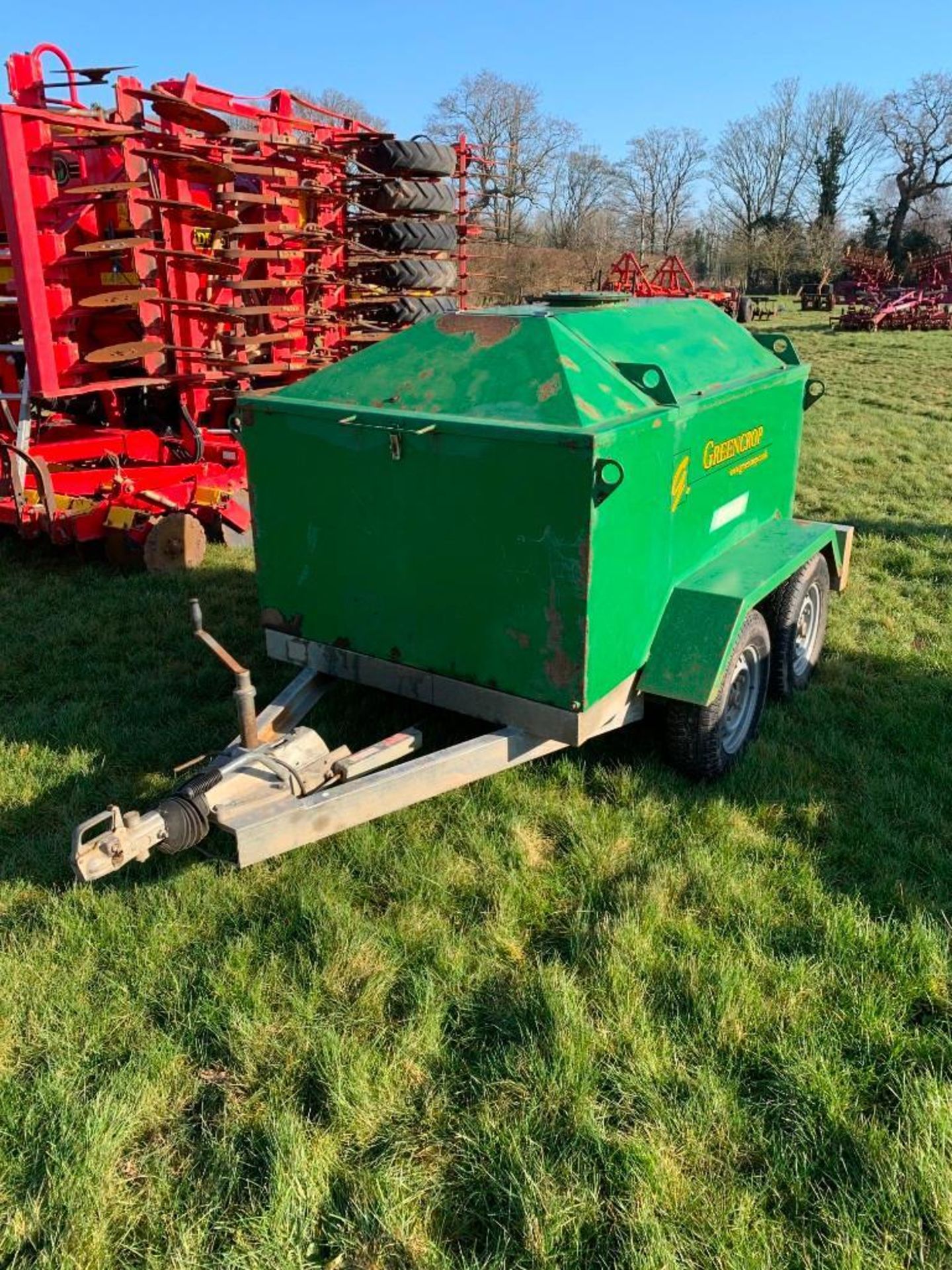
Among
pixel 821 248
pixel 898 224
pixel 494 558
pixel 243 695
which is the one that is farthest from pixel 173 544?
pixel 898 224

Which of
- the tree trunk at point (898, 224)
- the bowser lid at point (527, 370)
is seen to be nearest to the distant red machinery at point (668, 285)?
the bowser lid at point (527, 370)

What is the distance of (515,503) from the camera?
2.75m

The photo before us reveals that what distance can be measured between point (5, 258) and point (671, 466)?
5.10m

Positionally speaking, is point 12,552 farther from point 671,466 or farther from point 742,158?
point 742,158

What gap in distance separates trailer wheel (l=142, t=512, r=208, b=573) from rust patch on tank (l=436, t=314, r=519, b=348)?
2701 millimetres

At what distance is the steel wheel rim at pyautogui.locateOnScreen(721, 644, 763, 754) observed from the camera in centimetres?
360

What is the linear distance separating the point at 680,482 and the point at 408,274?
663 centimetres

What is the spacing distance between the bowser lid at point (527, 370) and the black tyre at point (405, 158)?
19.8 ft

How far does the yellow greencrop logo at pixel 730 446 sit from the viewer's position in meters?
3.41

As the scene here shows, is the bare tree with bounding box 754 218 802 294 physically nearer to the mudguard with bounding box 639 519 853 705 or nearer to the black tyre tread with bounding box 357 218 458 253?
the black tyre tread with bounding box 357 218 458 253

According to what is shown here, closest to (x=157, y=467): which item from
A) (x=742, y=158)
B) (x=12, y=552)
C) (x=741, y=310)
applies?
(x=12, y=552)

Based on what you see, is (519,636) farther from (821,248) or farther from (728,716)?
(821,248)

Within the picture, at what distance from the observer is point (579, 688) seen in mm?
2822

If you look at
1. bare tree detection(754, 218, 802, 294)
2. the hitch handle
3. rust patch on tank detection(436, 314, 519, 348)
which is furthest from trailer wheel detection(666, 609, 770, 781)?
bare tree detection(754, 218, 802, 294)
